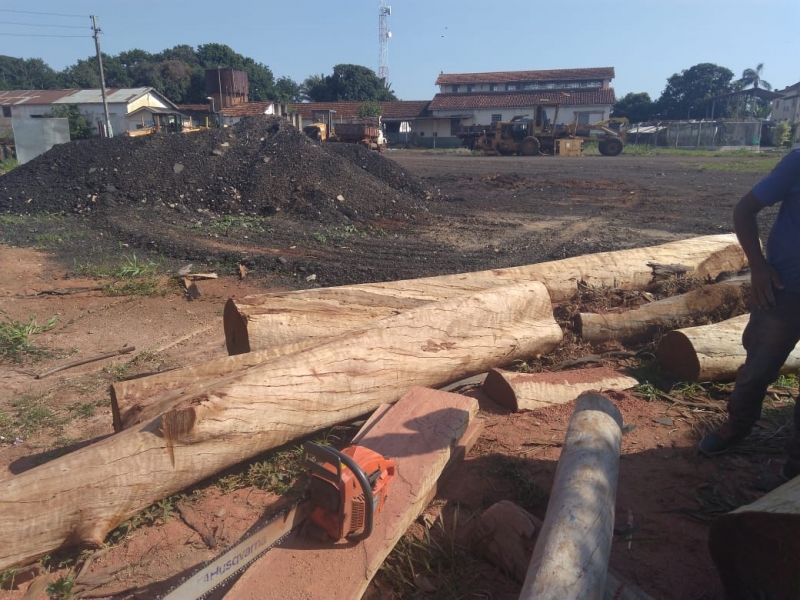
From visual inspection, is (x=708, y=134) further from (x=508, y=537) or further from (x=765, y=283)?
(x=508, y=537)

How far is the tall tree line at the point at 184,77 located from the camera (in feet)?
214

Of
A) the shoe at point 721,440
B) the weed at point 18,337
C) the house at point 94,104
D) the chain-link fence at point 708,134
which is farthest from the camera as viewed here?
the house at point 94,104

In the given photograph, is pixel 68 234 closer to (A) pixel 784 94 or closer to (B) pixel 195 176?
(B) pixel 195 176

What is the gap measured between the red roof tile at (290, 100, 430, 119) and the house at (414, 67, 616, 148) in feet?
4.99

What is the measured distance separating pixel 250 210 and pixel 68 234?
3.36m

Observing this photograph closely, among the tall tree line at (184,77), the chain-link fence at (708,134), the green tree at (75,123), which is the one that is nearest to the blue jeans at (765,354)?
the green tree at (75,123)

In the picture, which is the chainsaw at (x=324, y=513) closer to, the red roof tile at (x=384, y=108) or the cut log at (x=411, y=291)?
the cut log at (x=411, y=291)

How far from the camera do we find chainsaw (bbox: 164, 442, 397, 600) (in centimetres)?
210

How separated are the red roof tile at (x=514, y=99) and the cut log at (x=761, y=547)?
51771 mm

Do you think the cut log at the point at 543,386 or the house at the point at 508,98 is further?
the house at the point at 508,98

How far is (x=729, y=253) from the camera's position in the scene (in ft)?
20.7

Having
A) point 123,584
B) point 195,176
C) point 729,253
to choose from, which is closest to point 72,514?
point 123,584

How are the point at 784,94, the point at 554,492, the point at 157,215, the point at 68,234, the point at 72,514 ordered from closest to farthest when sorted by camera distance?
the point at 554,492
the point at 72,514
the point at 68,234
the point at 157,215
the point at 784,94

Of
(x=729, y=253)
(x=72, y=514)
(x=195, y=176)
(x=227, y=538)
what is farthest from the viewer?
(x=195, y=176)
